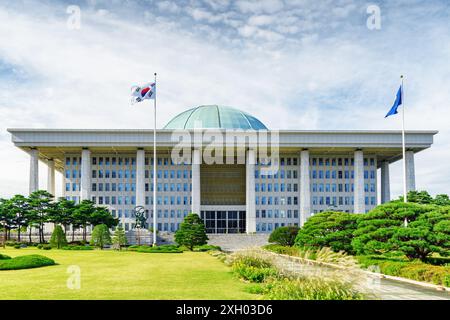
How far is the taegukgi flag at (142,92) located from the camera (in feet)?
163

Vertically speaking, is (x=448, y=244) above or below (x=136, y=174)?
below

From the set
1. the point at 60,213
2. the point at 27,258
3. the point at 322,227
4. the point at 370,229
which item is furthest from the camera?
the point at 60,213

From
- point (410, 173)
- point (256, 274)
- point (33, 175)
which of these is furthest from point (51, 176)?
point (256, 274)

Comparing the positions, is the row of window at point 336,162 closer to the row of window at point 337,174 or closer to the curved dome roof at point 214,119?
the row of window at point 337,174

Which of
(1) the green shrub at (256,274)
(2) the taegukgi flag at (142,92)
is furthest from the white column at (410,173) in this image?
(1) the green shrub at (256,274)

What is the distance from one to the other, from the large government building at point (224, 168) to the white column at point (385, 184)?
21 cm

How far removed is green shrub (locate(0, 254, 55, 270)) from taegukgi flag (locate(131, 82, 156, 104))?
25.5 meters

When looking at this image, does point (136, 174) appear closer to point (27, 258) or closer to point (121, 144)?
point (121, 144)

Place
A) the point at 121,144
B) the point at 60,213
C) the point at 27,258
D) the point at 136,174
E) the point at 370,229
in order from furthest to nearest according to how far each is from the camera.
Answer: the point at 136,174 < the point at 121,144 < the point at 60,213 < the point at 370,229 < the point at 27,258

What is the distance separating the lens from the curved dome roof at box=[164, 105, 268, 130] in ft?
283

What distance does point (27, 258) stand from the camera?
86.4ft
